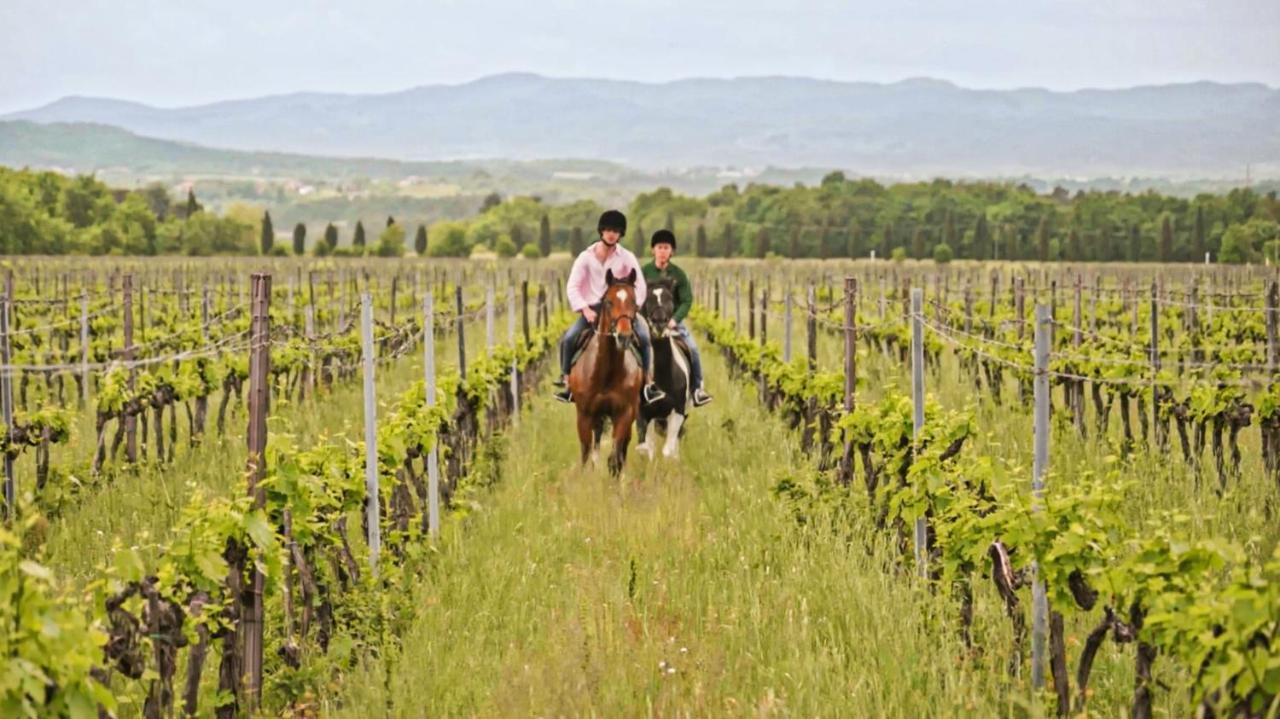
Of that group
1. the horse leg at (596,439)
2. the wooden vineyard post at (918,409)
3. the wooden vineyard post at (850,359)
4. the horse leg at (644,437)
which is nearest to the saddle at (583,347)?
the horse leg at (596,439)

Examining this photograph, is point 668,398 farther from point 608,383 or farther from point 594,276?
point 594,276

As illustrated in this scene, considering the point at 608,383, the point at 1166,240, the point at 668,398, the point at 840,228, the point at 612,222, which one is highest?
the point at 840,228

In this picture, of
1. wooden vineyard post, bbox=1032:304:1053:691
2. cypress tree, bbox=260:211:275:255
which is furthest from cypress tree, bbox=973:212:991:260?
wooden vineyard post, bbox=1032:304:1053:691

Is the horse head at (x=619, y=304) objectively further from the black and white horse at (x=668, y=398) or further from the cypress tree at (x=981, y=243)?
the cypress tree at (x=981, y=243)

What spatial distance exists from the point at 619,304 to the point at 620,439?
130 cm

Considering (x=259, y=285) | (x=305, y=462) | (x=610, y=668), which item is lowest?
(x=610, y=668)

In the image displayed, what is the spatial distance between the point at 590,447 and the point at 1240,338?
12.5 metres

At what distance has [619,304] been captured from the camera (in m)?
11.1

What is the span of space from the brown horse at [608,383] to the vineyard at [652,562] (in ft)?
1.70

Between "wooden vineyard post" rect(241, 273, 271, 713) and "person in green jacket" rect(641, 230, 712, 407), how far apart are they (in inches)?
254

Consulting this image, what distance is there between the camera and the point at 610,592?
25.4 feet

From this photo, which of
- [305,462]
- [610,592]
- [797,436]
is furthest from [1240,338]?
[305,462]

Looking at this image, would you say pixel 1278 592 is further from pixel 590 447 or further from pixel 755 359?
pixel 755 359

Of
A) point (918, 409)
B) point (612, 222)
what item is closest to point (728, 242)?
point (612, 222)
